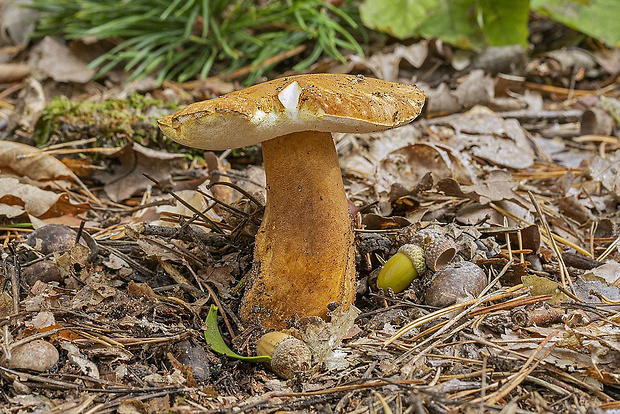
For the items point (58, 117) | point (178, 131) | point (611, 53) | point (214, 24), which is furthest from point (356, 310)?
point (611, 53)

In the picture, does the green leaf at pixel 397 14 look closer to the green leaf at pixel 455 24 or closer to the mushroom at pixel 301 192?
the green leaf at pixel 455 24

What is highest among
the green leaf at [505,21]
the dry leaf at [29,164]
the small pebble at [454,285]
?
the dry leaf at [29,164]

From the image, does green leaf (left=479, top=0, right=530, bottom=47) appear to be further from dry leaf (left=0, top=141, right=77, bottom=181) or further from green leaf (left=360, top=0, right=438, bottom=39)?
dry leaf (left=0, top=141, right=77, bottom=181)

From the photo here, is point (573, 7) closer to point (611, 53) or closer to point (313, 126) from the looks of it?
point (611, 53)

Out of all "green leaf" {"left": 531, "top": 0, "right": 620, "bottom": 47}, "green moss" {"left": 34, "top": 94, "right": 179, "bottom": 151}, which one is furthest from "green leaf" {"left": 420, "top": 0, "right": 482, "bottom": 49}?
"green moss" {"left": 34, "top": 94, "right": 179, "bottom": 151}

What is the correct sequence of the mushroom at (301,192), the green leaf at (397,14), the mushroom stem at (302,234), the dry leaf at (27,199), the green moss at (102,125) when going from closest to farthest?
the mushroom at (301,192), the mushroom stem at (302,234), the dry leaf at (27,199), the green moss at (102,125), the green leaf at (397,14)

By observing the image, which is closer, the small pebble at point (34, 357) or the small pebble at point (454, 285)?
the small pebble at point (34, 357)

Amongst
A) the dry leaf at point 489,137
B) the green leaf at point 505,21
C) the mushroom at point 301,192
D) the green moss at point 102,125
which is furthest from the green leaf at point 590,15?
the mushroom at point 301,192
